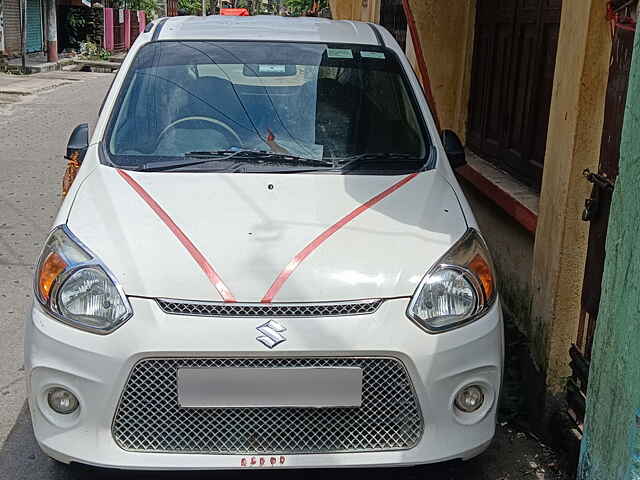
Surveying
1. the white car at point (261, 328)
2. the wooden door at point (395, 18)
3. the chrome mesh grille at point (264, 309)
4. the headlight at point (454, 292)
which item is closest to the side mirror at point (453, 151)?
the white car at point (261, 328)

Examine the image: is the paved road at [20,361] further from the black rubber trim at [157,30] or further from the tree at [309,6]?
the tree at [309,6]

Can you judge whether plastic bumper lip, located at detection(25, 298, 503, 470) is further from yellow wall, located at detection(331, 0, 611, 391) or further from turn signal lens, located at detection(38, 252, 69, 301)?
yellow wall, located at detection(331, 0, 611, 391)

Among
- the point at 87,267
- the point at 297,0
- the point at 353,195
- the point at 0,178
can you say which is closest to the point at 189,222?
the point at 87,267

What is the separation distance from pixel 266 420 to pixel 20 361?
84.7 inches

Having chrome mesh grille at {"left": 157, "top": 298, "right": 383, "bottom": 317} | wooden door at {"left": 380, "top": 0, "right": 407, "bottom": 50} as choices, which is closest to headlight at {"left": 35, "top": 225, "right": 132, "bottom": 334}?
chrome mesh grille at {"left": 157, "top": 298, "right": 383, "bottom": 317}

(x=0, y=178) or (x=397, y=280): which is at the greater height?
(x=397, y=280)

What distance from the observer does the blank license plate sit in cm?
285

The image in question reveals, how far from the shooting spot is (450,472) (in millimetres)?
3568

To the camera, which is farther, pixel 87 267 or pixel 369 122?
pixel 369 122

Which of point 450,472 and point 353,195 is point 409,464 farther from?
point 353,195

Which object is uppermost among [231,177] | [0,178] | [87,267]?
[231,177]

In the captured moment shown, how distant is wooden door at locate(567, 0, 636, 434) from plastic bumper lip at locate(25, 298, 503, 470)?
76 centimetres

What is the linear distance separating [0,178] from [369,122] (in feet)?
20.9

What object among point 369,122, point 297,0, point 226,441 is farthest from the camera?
point 297,0
